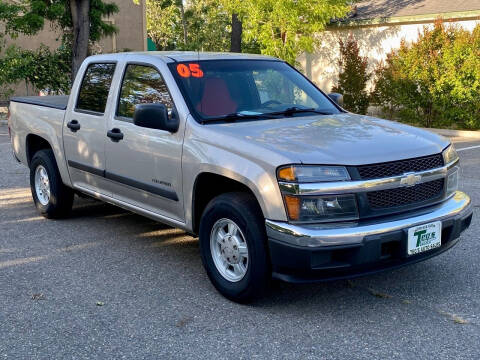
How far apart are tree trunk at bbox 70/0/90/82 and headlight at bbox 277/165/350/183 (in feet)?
59.5

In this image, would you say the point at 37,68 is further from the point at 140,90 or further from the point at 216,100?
the point at 216,100

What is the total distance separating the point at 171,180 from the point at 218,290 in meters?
0.97

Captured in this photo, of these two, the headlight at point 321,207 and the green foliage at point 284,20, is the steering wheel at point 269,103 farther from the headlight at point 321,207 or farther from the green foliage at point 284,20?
the green foliage at point 284,20

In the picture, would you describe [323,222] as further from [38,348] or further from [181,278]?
[38,348]

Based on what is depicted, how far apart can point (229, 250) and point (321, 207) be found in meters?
0.87

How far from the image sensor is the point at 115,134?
549cm

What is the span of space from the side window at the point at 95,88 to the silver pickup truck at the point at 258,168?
0.02 m

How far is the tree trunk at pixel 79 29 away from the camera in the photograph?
20.7 meters

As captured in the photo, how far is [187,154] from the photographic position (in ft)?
15.4

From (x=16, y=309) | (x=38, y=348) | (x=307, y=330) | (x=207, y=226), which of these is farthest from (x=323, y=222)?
(x=16, y=309)

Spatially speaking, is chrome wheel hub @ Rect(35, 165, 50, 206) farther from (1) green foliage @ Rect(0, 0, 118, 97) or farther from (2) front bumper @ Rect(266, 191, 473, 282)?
(1) green foliage @ Rect(0, 0, 118, 97)

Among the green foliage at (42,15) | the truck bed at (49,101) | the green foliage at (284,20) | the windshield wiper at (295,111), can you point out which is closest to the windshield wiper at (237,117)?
the windshield wiper at (295,111)

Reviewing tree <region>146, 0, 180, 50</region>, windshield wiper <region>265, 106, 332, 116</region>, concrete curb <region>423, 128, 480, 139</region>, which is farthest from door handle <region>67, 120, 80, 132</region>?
tree <region>146, 0, 180, 50</region>

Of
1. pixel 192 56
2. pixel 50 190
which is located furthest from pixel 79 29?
pixel 192 56
